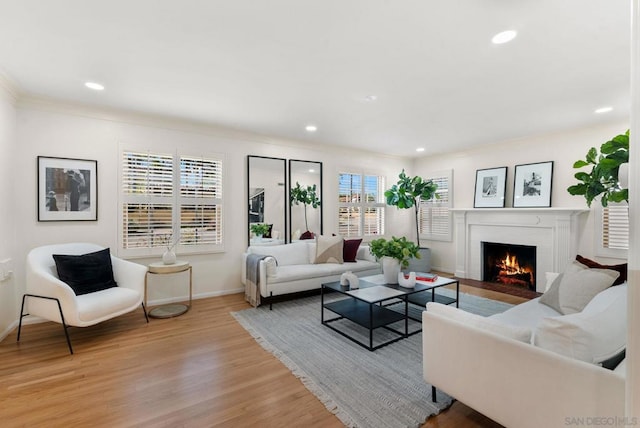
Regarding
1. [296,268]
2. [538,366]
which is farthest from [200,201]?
[538,366]

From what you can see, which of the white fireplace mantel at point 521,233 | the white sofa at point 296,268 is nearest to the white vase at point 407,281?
the white sofa at point 296,268

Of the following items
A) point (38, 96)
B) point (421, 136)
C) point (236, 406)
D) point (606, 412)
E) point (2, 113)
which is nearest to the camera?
point (606, 412)

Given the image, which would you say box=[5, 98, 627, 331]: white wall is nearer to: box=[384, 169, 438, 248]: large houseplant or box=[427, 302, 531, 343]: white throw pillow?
box=[384, 169, 438, 248]: large houseplant

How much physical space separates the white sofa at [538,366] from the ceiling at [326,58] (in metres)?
1.86

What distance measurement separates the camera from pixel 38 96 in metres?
3.24

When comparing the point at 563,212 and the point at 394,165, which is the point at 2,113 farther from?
the point at 563,212

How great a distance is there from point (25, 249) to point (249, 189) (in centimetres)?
266

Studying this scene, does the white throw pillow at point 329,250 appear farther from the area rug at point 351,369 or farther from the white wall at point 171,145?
the area rug at point 351,369

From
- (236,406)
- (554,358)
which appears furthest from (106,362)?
(554,358)

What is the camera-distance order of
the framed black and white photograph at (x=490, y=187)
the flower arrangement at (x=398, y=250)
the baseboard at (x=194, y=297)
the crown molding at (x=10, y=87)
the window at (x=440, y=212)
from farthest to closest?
1. the window at (x=440, y=212)
2. the framed black and white photograph at (x=490, y=187)
3. the baseboard at (x=194, y=297)
4. the flower arrangement at (x=398, y=250)
5. the crown molding at (x=10, y=87)

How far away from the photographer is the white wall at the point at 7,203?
114 inches

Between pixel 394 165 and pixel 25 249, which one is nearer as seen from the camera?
pixel 25 249

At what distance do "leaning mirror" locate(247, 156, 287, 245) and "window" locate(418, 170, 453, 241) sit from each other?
328 cm

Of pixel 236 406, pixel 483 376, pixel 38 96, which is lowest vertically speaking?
pixel 236 406
